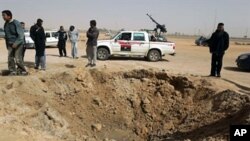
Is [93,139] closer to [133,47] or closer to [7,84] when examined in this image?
[7,84]

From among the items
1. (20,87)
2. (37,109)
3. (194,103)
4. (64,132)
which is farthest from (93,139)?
(194,103)

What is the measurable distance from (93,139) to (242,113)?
11.8 ft

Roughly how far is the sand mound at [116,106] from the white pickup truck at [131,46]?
28.2 ft

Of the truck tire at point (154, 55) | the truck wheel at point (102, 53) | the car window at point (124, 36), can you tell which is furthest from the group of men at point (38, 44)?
the truck tire at point (154, 55)

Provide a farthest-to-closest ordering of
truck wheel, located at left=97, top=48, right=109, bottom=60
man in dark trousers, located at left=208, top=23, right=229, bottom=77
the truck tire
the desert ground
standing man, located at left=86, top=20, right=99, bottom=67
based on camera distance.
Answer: the truck tire, truck wheel, located at left=97, top=48, right=109, bottom=60, standing man, located at left=86, top=20, right=99, bottom=67, man in dark trousers, located at left=208, top=23, right=229, bottom=77, the desert ground

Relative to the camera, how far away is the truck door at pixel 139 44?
66.9ft

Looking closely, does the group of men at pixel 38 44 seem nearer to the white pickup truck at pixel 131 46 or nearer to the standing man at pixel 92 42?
the standing man at pixel 92 42

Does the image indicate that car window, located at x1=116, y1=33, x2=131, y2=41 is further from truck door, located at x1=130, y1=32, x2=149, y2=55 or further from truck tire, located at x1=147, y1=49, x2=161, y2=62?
truck tire, located at x1=147, y1=49, x2=161, y2=62

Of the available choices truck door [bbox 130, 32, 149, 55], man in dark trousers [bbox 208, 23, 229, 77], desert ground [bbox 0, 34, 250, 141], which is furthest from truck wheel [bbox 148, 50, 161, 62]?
desert ground [bbox 0, 34, 250, 141]

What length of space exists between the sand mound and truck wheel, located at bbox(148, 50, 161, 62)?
894 cm

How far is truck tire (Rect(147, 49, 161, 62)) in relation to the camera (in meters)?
20.7

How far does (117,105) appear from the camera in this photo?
35.6 ft

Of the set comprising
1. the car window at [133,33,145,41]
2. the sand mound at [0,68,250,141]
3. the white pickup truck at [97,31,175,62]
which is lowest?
the sand mound at [0,68,250,141]

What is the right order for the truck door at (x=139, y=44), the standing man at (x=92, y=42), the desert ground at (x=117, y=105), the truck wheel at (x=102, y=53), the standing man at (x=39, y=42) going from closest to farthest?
the desert ground at (x=117, y=105) → the standing man at (x=39, y=42) → the standing man at (x=92, y=42) → the truck wheel at (x=102, y=53) → the truck door at (x=139, y=44)
